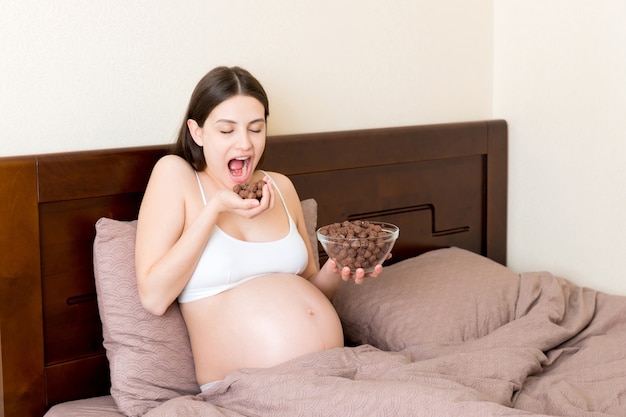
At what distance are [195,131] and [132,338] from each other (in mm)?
491

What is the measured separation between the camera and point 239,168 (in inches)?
73.0

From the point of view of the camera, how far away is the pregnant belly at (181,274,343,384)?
1.76 m

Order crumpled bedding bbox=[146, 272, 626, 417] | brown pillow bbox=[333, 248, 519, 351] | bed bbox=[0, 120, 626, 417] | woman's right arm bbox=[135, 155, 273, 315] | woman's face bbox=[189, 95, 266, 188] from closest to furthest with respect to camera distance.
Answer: crumpled bedding bbox=[146, 272, 626, 417]
bed bbox=[0, 120, 626, 417]
woman's right arm bbox=[135, 155, 273, 315]
woman's face bbox=[189, 95, 266, 188]
brown pillow bbox=[333, 248, 519, 351]

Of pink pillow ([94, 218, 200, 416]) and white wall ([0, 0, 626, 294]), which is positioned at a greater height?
white wall ([0, 0, 626, 294])

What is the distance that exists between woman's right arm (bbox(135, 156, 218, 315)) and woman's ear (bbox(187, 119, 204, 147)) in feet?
0.26

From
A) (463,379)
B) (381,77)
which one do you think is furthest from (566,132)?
(463,379)

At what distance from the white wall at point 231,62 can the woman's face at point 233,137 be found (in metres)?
0.26

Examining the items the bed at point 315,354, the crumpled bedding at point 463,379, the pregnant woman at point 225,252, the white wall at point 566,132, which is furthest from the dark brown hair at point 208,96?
the white wall at point 566,132

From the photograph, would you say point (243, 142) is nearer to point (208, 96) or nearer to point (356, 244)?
point (208, 96)

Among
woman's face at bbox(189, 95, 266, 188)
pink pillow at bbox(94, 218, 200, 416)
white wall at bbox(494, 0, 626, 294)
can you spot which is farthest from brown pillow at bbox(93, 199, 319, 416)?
white wall at bbox(494, 0, 626, 294)

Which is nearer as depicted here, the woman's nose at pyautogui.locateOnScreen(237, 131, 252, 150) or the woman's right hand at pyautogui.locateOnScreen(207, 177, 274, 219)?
the woman's right hand at pyautogui.locateOnScreen(207, 177, 274, 219)

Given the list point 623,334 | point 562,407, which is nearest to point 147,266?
point 562,407

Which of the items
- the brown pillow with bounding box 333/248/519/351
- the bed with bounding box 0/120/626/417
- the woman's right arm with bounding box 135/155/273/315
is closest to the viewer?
the bed with bounding box 0/120/626/417

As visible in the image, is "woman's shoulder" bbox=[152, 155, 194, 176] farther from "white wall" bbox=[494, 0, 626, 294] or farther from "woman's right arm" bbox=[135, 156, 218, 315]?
"white wall" bbox=[494, 0, 626, 294]
